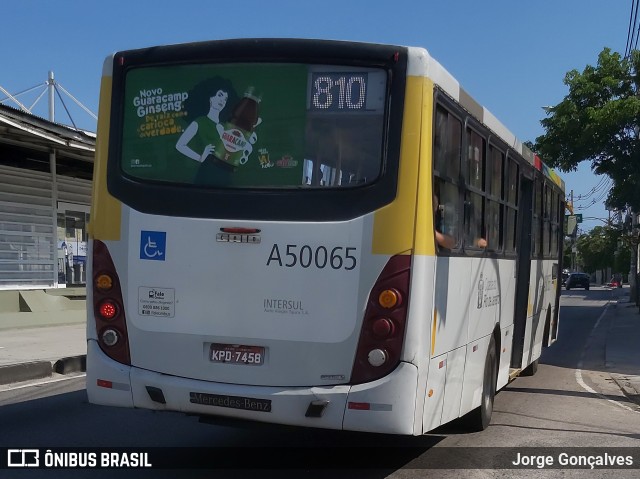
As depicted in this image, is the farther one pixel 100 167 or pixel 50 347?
pixel 50 347

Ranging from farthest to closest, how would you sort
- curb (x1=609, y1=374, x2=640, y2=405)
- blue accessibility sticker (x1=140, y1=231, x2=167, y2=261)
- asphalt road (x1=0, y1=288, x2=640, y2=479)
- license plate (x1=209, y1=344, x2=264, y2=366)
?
curb (x1=609, y1=374, x2=640, y2=405) → asphalt road (x1=0, y1=288, x2=640, y2=479) → blue accessibility sticker (x1=140, y1=231, x2=167, y2=261) → license plate (x1=209, y1=344, x2=264, y2=366)

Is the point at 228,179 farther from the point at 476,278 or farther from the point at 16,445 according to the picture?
the point at 16,445

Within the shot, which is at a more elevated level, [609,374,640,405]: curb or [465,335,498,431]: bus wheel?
[465,335,498,431]: bus wheel

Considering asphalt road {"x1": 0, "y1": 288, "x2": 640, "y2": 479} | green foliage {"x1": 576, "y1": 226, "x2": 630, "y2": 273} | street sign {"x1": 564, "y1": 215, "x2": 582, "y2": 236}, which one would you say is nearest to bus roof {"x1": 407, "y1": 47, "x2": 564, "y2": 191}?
asphalt road {"x1": 0, "y1": 288, "x2": 640, "y2": 479}

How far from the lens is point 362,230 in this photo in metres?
5.73

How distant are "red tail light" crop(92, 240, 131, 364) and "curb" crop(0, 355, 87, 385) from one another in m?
5.90

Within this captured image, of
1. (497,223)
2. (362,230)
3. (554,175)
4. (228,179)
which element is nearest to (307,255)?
(362,230)

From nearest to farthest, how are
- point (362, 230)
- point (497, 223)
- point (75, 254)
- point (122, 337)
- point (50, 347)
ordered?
point (362, 230)
point (122, 337)
point (497, 223)
point (50, 347)
point (75, 254)

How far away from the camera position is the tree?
24516mm

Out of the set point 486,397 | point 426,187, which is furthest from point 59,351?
point 426,187

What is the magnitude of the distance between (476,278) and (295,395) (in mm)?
2433

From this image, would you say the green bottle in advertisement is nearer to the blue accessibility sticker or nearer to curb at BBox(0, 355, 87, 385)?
the blue accessibility sticker

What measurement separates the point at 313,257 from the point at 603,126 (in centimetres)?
2064

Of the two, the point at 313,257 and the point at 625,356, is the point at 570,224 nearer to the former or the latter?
the point at 625,356
